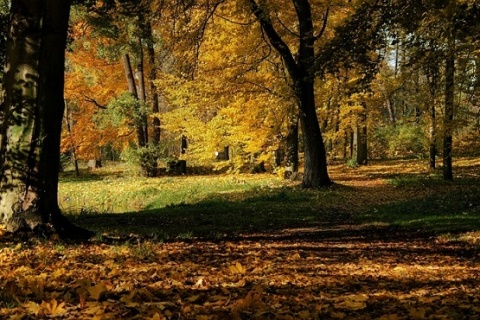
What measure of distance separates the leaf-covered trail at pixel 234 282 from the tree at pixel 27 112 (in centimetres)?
61

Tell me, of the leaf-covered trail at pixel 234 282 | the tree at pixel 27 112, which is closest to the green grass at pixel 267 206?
the leaf-covered trail at pixel 234 282

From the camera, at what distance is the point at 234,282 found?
418 cm

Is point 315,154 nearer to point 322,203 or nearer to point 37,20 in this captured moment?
point 322,203

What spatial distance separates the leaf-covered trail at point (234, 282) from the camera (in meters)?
3.21

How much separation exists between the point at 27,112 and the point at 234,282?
11.2 ft

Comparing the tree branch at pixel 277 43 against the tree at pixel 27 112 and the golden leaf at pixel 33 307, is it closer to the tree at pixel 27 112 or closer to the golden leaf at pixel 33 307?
the tree at pixel 27 112

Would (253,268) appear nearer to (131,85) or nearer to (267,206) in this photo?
(267,206)

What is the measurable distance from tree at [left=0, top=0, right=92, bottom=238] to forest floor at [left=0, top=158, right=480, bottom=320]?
1.41 feet

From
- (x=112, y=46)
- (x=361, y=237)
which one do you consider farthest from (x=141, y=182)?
(x=361, y=237)

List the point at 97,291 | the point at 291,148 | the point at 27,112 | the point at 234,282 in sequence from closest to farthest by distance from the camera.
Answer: the point at 97,291 → the point at 234,282 → the point at 27,112 → the point at 291,148

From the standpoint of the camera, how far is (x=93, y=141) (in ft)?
90.3

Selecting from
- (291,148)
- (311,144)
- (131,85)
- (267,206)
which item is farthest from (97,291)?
(131,85)

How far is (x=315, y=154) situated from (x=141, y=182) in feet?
28.9

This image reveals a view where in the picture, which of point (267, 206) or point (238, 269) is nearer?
point (238, 269)
